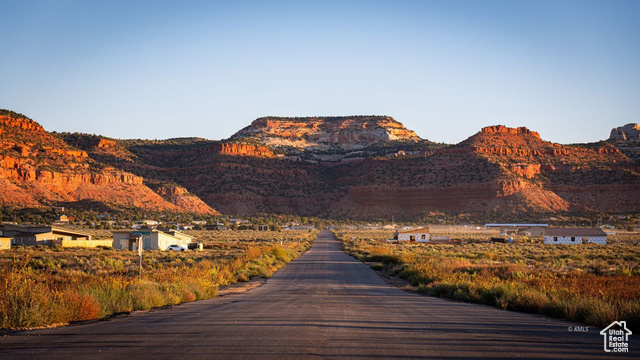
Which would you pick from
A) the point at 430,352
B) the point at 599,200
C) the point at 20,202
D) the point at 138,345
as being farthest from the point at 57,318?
the point at 599,200

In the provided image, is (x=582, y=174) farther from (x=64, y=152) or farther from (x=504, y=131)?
(x=64, y=152)

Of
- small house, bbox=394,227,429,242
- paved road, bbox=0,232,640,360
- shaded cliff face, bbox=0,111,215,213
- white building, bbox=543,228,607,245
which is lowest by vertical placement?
small house, bbox=394,227,429,242

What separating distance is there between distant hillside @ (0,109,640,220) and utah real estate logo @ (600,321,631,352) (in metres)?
95.7

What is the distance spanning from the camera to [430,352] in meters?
7.21

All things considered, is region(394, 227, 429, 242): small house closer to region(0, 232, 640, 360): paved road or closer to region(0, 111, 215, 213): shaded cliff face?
region(0, 111, 215, 213): shaded cliff face

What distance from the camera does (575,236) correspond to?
65250 mm

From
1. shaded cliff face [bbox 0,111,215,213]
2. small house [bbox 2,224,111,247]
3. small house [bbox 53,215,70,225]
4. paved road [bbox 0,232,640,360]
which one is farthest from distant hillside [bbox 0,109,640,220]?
paved road [bbox 0,232,640,360]

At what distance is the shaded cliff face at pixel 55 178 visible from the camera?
3575 inches

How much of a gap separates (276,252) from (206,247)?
1892 cm

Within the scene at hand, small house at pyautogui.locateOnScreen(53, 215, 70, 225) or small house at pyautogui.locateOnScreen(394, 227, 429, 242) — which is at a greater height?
small house at pyautogui.locateOnScreen(53, 215, 70, 225)

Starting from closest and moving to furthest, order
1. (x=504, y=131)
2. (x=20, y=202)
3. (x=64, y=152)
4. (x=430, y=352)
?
(x=430, y=352) → (x=20, y=202) → (x=64, y=152) → (x=504, y=131)

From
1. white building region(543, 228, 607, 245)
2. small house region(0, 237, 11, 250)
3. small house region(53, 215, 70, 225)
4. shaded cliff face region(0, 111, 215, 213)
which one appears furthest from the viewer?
shaded cliff face region(0, 111, 215, 213)

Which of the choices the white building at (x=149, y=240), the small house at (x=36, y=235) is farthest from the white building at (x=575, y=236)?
the small house at (x=36, y=235)

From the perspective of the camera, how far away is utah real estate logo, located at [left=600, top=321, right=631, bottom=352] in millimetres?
7548
